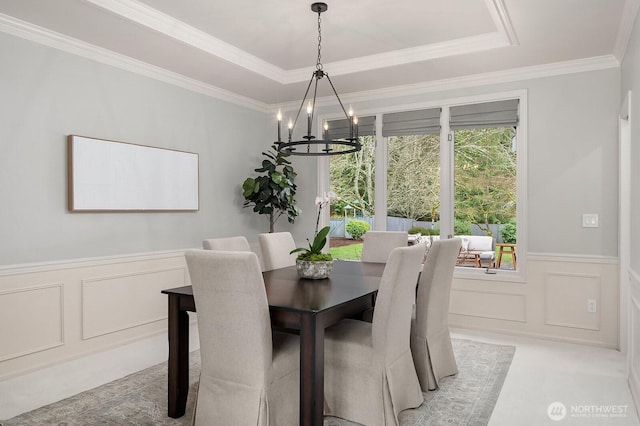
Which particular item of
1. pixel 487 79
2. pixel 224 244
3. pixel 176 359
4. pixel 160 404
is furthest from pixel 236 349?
pixel 487 79

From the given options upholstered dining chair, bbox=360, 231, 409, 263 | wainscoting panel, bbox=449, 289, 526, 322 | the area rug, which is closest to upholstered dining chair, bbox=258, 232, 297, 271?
upholstered dining chair, bbox=360, 231, 409, 263

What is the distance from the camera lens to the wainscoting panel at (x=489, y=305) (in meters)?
4.45

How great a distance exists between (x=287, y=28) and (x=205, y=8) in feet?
2.16

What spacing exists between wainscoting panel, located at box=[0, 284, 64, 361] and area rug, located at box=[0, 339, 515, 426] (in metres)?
0.75

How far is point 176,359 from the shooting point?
8.79ft

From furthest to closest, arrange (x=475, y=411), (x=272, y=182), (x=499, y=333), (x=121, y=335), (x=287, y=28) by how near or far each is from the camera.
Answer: (x=272, y=182) < (x=499, y=333) < (x=121, y=335) < (x=287, y=28) < (x=475, y=411)

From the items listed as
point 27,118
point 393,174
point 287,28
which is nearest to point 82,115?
point 27,118

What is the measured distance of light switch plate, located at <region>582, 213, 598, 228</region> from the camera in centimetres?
412

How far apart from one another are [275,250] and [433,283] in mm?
1376

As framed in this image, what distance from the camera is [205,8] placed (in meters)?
3.32

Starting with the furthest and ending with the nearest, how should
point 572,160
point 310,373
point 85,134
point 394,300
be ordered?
point 572,160
point 85,134
point 394,300
point 310,373

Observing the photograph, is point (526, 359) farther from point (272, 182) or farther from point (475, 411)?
point (272, 182)

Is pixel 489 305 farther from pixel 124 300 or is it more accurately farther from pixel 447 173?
pixel 124 300

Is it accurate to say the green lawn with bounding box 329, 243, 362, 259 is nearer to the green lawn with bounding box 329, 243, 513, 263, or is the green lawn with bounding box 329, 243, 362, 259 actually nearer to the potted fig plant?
the green lawn with bounding box 329, 243, 513, 263
